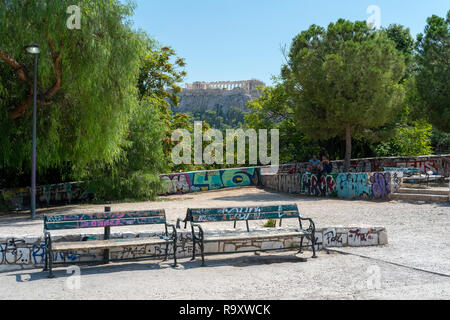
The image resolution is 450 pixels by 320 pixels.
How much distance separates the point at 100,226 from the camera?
641 centimetres

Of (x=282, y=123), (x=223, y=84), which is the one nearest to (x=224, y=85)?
(x=223, y=84)

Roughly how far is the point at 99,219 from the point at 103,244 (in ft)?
1.50

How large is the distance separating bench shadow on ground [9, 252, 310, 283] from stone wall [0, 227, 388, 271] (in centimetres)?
18

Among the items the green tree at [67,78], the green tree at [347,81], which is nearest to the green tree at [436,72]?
the green tree at [347,81]

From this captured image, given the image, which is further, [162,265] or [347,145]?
[347,145]

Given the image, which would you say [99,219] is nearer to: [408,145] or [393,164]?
[393,164]

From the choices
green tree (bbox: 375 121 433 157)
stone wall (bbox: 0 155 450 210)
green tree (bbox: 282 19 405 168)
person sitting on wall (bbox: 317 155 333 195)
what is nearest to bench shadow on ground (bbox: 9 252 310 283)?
stone wall (bbox: 0 155 450 210)

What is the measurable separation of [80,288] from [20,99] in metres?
11.4

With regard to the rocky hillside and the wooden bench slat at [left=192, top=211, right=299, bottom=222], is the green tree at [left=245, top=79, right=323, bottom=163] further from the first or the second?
the rocky hillside

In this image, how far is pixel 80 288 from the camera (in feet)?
16.9

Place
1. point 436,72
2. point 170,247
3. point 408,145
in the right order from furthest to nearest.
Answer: point 408,145
point 436,72
point 170,247

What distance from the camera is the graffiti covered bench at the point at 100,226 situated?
19.4ft
